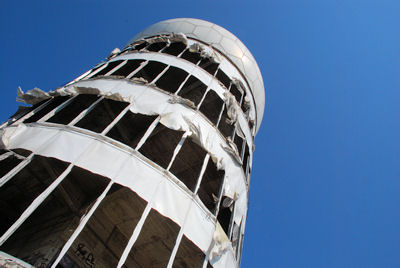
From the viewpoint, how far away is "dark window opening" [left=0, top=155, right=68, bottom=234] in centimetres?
977

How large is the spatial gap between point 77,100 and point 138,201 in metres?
5.63

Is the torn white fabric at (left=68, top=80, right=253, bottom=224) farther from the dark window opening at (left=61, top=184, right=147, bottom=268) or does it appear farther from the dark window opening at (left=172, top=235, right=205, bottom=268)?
the dark window opening at (left=61, top=184, right=147, bottom=268)

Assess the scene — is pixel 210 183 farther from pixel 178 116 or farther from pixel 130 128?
pixel 130 128

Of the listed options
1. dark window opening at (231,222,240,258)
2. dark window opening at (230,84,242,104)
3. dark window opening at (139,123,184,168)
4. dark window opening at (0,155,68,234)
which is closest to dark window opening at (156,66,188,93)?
dark window opening at (230,84,242,104)

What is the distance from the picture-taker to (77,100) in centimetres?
1302

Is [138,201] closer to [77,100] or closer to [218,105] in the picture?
[77,100]

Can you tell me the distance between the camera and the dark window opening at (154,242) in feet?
34.1

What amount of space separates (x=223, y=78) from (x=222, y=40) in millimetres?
4433

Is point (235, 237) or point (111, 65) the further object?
point (111, 65)

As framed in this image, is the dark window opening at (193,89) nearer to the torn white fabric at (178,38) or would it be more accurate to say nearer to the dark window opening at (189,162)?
the torn white fabric at (178,38)

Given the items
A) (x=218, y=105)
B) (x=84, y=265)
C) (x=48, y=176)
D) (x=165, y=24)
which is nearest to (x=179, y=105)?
(x=218, y=105)

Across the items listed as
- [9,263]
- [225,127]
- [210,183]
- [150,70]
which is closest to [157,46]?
[150,70]

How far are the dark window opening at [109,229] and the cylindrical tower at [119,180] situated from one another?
37 millimetres

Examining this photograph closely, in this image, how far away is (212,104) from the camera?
16984 mm
